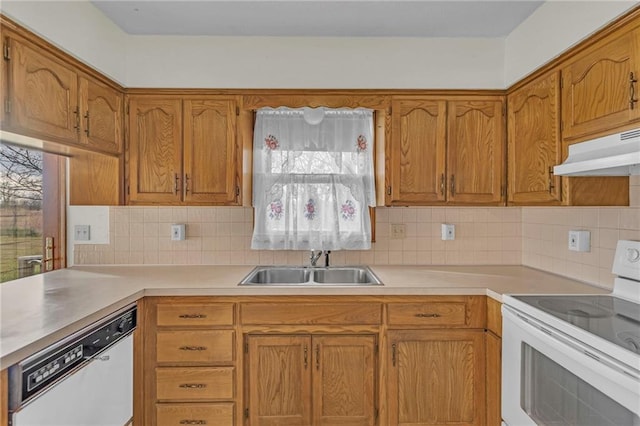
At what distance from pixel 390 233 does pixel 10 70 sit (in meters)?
2.14

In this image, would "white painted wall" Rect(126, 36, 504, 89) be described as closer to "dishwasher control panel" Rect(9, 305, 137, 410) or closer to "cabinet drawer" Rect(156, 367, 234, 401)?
"dishwasher control panel" Rect(9, 305, 137, 410)

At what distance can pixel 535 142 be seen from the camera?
6.44 ft

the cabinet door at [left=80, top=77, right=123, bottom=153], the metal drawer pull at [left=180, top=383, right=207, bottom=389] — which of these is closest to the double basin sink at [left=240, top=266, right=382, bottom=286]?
the metal drawer pull at [left=180, top=383, right=207, bottom=389]

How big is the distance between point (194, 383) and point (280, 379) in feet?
1.44

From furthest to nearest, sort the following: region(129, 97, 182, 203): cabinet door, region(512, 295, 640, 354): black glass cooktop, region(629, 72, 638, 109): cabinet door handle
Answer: region(129, 97, 182, 203): cabinet door < region(629, 72, 638, 109): cabinet door handle < region(512, 295, 640, 354): black glass cooktop

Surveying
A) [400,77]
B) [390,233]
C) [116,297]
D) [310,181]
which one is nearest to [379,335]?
[390,233]

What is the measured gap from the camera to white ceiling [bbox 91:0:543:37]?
195cm

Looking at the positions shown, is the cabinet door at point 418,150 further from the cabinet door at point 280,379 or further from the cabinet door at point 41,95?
the cabinet door at point 41,95

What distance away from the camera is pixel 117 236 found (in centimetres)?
252

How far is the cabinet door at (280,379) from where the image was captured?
75.4 inches

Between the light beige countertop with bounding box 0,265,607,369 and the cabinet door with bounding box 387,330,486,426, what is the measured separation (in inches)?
10.0

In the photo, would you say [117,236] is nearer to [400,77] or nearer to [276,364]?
[276,364]

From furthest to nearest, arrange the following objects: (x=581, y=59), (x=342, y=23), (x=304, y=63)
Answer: (x=304, y=63), (x=342, y=23), (x=581, y=59)

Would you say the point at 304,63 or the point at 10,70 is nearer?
the point at 10,70
